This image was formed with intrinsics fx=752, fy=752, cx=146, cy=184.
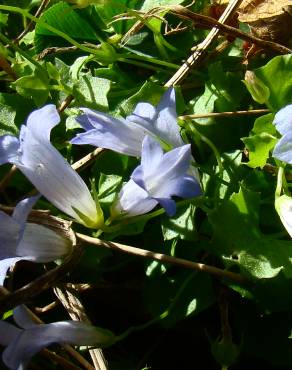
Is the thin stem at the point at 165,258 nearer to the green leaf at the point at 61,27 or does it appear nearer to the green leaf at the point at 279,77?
the green leaf at the point at 279,77

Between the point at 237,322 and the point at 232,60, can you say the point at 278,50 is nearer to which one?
the point at 232,60

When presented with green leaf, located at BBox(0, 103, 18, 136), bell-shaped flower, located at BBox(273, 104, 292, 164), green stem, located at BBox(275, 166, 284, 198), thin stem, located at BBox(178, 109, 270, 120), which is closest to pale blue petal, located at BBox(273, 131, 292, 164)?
bell-shaped flower, located at BBox(273, 104, 292, 164)

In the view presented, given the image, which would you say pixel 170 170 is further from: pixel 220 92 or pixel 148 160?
pixel 220 92

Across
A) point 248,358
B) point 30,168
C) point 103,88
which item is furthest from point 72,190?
point 248,358

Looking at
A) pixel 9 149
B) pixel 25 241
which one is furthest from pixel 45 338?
pixel 9 149

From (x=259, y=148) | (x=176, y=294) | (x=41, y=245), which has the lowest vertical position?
(x=176, y=294)

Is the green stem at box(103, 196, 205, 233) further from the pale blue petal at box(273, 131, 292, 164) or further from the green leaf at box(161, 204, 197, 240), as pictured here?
the pale blue petal at box(273, 131, 292, 164)
